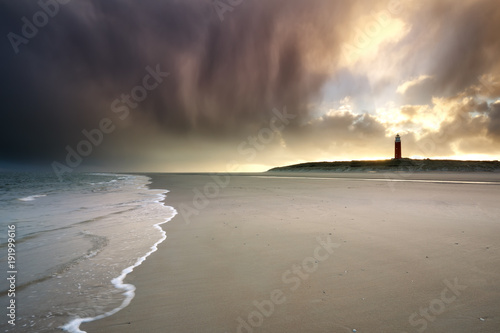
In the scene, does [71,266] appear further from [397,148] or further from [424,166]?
[397,148]

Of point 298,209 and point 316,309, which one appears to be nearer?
point 316,309

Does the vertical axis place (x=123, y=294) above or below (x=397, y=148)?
below

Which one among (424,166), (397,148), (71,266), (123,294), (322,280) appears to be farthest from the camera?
(397,148)

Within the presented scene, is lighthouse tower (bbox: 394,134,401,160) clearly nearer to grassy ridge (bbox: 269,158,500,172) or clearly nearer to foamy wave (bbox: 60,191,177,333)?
grassy ridge (bbox: 269,158,500,172)

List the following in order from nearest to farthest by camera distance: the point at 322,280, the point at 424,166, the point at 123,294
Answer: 1. the point at 123,294
2. the point at 322,280
3. the point at 424,166

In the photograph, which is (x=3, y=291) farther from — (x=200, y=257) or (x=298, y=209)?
(x=298, y=209)

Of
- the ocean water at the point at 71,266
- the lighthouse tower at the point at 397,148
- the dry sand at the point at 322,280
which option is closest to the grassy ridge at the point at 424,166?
the lighthouse tower at the point at 397,148

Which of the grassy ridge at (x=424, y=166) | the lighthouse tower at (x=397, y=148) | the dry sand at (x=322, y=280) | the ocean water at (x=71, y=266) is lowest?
the ocean water at (x=71, y=266)

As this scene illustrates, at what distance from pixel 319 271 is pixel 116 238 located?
5057mm

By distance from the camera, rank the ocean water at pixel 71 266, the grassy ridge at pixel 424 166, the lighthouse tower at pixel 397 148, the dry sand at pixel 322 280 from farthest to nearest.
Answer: the lighthouse tower at pixel 397 148, the grassy ridge at pixel 424 166, the ocean water at pixel 71 266, the dry sand at pixel 322 280

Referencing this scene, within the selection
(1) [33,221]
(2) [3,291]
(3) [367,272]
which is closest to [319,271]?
(3) [367,272]

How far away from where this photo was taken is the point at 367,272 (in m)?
3.72

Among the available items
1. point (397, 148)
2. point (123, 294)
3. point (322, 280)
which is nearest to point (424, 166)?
point (397, 148)

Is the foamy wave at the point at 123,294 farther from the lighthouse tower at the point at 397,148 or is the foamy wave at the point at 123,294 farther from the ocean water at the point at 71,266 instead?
the lighthouse tower at the point at 397,148
